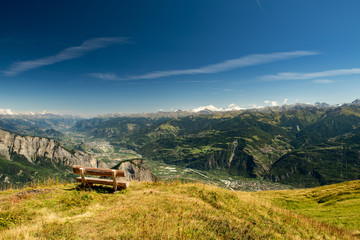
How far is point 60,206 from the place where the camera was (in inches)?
486

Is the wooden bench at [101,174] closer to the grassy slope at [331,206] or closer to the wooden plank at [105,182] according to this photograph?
the wooden plank at [105,182]

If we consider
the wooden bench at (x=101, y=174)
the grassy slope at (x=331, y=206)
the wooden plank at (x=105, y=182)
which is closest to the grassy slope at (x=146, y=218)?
the grassy slope at (x=331, y=206)

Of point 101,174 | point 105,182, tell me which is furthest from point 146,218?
point 105,182

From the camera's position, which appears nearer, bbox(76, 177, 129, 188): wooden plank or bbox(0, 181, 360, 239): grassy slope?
bbox(0, 181, 360, 239): grassy slope

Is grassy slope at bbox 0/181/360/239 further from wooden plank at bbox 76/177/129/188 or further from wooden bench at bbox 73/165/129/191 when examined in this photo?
wooden bench at bbox 73/165/129/191

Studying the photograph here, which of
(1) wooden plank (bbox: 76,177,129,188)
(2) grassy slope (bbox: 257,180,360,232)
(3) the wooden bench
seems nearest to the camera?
(2) grassy slope (bbox: 257,180,360,232)

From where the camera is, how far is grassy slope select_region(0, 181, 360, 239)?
8.77 metres

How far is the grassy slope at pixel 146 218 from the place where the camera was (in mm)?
8773

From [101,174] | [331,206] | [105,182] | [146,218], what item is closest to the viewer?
[146,218]

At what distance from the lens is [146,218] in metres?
10.3

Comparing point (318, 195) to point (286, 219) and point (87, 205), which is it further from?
point (87, 205)

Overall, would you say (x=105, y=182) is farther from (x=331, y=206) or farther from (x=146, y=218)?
(x=331, y=206)

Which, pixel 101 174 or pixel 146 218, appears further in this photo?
pixel 101 174

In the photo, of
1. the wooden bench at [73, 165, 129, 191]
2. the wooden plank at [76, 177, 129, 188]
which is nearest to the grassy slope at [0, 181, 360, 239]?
the wooden plank at [76, 177, 129, 188]
